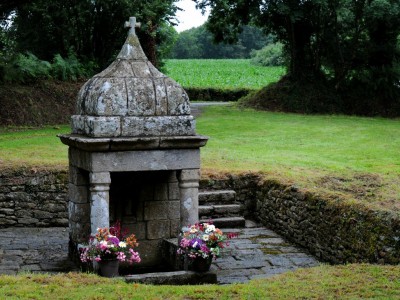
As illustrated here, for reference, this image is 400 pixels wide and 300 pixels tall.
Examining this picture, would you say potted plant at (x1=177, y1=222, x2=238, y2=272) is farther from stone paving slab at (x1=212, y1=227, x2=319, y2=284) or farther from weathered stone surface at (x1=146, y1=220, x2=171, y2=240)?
weathered stone surface at (x1=146, y1=220, x2=171, y2=240)

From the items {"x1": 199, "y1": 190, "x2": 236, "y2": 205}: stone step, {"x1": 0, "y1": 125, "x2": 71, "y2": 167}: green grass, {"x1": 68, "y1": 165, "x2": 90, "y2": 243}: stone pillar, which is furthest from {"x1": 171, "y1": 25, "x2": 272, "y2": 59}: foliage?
{"x1": 68, "y1": 165, "x2": 90, "y2": 243}: stone pillar

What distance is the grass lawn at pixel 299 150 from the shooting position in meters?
14.6

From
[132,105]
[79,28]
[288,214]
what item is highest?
[79,28]

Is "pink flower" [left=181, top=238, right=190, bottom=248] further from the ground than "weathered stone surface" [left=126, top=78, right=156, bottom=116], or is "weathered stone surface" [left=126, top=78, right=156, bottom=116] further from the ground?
"weathered stone surface" [left=126, top=78, right=156, bottom=116]

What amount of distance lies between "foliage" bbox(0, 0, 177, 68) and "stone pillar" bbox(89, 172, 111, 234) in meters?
16.4

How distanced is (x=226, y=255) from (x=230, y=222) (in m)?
2.40

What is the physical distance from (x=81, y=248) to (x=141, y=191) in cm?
180

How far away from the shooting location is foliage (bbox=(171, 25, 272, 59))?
9350 centimetres

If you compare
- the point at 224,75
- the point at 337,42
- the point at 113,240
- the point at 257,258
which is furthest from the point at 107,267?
the point at 224,75

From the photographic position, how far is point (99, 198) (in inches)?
430

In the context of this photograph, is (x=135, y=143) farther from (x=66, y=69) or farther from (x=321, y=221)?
(x=66, y=69)

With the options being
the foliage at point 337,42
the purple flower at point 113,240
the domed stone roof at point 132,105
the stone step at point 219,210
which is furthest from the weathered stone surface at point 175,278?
the foliage at point 337,42

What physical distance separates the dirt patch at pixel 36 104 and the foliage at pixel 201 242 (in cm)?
1432

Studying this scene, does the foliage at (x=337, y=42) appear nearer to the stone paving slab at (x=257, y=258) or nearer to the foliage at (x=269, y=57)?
the stone paving slab at (x=257, y=258)
